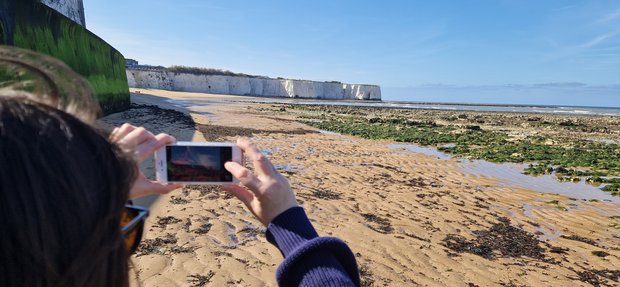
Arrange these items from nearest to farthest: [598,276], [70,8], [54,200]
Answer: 1. [54,200]
2. [598,276]
3. [70,8]

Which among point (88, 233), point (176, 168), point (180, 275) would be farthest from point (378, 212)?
point (88, 233)

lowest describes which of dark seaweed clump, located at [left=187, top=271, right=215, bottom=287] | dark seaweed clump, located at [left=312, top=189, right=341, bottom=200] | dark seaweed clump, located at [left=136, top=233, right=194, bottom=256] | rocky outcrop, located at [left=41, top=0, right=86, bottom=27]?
dark seaweed clump, located at [left=312, top=189, right=341, bottom=200]

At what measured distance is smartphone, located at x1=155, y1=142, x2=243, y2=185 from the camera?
5.48 feet

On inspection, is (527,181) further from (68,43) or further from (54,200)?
(68,43)

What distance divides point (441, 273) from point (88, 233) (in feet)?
13.7

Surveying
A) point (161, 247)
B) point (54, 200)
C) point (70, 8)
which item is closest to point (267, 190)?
point (54, 200)

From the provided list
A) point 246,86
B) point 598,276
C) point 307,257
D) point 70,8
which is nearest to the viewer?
point 307,257

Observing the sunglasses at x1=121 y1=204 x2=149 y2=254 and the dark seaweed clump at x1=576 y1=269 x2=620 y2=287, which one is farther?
the dark seaweed clump at x1=576 y1=269 x2=620 y2=287

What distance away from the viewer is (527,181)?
9.69 metres

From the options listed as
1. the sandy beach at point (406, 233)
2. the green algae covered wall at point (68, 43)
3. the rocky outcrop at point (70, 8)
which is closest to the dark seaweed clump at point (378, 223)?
the sandy beach at point (406, 233)

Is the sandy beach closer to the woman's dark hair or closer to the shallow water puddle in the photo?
the shallow water puddle

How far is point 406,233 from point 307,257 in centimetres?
437

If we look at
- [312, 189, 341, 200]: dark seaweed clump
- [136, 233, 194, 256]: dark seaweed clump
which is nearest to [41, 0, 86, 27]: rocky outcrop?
[312, 189, 341, 200]: dark seaweed clump

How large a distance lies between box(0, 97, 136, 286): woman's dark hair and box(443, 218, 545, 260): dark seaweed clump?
4.92m
